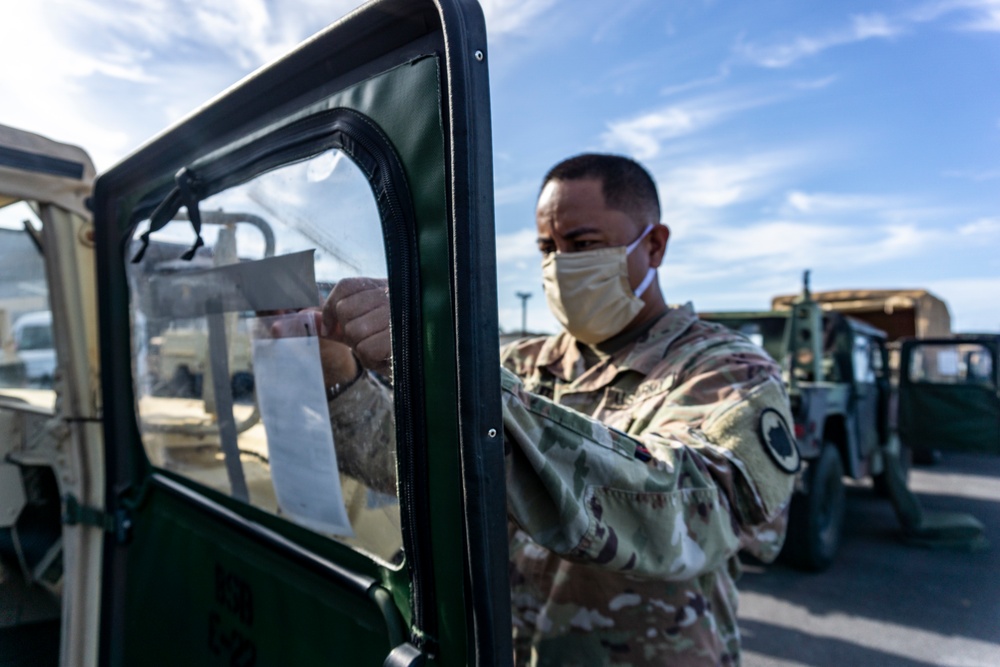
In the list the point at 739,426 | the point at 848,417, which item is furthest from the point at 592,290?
the point at 848,417

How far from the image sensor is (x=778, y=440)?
116cm

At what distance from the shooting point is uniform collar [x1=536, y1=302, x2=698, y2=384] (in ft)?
4.82

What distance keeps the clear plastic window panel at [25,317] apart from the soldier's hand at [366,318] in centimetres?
140

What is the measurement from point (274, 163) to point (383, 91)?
0.31m

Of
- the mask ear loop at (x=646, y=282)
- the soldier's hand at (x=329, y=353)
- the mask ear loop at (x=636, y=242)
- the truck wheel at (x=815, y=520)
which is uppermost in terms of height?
the mask ear loop at (x=636, y=242)

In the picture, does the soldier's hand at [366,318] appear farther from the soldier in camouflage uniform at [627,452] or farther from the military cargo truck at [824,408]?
the military cargo truck at [824,408]

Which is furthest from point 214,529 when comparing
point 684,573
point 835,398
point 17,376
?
point 835,398

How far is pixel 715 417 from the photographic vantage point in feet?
3.71

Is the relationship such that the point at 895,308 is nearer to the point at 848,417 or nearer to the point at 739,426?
the point at 848,417

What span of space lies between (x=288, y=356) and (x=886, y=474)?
627cm

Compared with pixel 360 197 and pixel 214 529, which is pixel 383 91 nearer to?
pixel 360 197

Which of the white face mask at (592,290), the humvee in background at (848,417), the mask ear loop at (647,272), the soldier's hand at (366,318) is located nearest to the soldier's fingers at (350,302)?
the soldier's hand at (366,318)

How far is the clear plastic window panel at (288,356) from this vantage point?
884 millimetres

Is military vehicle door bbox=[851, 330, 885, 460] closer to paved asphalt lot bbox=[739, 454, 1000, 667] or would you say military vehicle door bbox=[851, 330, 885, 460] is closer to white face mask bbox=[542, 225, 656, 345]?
paved asphalt lot bbox=[739, 454, 1000, 667]
